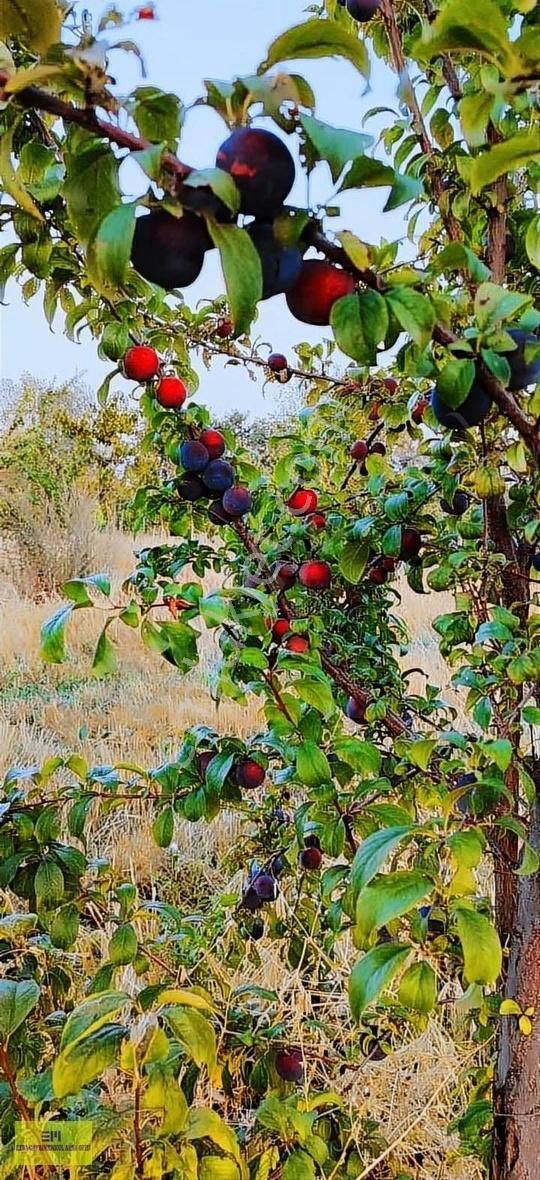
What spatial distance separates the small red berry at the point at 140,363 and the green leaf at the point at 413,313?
0.40 meters

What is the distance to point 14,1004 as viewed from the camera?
543 mm

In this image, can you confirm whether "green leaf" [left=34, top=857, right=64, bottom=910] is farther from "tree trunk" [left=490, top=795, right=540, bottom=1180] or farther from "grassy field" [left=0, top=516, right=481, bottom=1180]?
"tree trunk" [left=490, top=795, right=540, bottom=1180]

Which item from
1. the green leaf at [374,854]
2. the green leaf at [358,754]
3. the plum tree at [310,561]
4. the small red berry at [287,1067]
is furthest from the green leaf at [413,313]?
the small red berry at [287,1067]

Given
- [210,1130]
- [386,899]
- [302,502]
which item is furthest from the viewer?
[302,502]

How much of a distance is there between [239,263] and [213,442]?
452mm

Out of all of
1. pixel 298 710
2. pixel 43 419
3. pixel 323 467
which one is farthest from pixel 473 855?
pixel 43 419

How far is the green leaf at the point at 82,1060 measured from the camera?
431 mm

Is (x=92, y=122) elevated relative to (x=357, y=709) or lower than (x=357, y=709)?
elevated

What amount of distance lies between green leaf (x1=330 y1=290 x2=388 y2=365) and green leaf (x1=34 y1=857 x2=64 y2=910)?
475 millimetres

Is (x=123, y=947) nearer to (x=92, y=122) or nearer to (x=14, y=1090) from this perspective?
(x=14, y=1090)

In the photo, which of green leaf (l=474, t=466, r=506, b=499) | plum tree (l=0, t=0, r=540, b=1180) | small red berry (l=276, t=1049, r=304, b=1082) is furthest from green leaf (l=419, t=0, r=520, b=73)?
small red berry (l=276, t=1049, r=304, b=1082)

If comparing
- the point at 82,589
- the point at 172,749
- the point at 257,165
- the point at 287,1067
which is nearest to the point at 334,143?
the point at 257,165

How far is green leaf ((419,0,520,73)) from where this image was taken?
28 cm

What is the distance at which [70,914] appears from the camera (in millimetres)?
642
